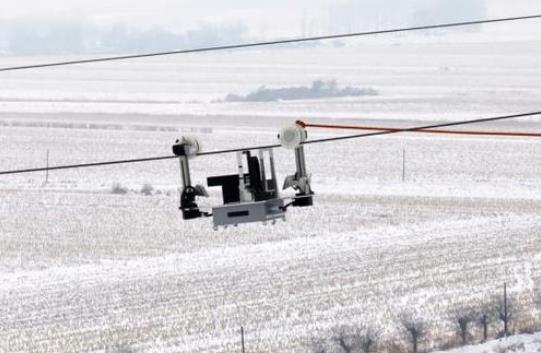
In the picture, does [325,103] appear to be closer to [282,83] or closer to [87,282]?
[282,83]

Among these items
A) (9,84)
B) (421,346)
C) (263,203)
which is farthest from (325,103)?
(263,203)

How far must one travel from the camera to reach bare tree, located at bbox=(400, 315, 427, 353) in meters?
26.3

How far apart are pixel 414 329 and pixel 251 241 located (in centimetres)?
1477

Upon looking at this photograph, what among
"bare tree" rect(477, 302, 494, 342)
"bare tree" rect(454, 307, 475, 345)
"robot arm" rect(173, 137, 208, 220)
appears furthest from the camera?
"bare tree" rect(477, 302, 494, 342)

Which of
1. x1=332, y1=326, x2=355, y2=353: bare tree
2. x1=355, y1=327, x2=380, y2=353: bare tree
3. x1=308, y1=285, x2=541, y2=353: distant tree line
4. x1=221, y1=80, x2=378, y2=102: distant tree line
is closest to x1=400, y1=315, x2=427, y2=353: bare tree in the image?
x1=308, y1=285, x2=541, y2=353: distant tree line

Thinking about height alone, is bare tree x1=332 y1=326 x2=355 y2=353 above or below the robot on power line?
below

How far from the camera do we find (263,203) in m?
16.2

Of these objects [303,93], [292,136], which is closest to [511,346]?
[292,136]

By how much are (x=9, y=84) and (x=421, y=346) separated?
402 ft

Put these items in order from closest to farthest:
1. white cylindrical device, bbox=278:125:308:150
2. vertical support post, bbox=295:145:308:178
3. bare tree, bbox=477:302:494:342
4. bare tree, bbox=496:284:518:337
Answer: white cylindrical device, bbox=278:125:308:150, vertical support post, bbox=295:145:308:178, bare tree, bbox=477:302:494:342, bare tree, bbox=496:284:518:337

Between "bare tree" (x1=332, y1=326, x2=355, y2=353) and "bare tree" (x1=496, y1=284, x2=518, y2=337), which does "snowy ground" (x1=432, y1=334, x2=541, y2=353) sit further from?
"bare tree" (x1=332, y1=326, x2=355, y2=353)

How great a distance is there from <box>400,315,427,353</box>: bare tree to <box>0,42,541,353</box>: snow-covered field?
32cm

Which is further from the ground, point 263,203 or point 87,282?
point 263,203

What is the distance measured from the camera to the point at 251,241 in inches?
1614
